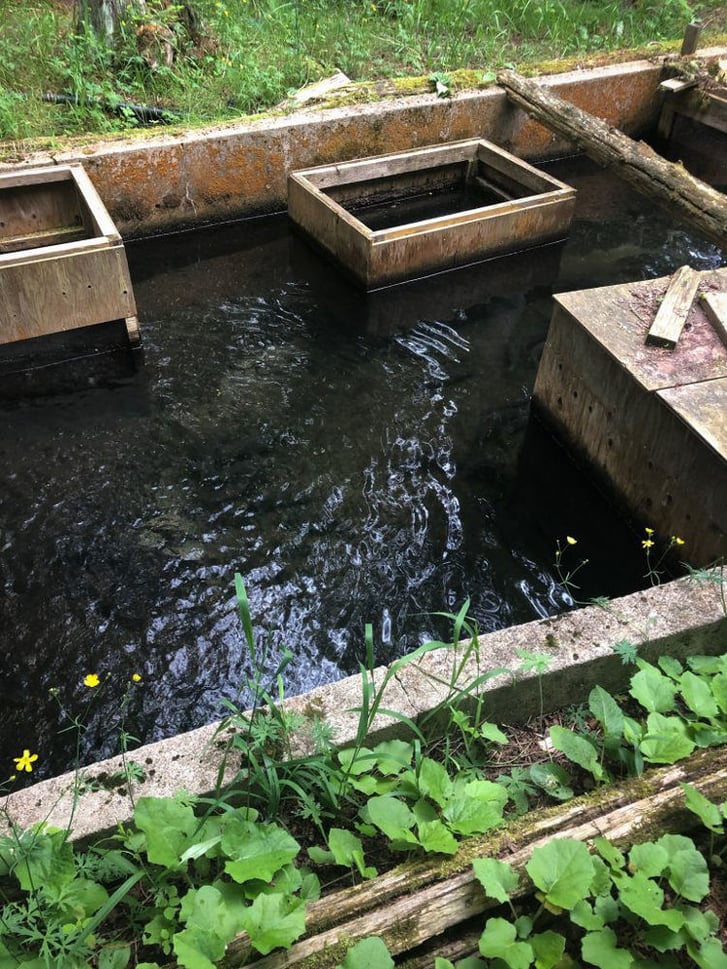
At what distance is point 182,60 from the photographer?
7352mm

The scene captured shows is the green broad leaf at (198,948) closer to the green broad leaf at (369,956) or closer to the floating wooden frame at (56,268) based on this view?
the green broad leaf at (369,956)

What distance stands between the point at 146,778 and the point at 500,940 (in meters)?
1.03

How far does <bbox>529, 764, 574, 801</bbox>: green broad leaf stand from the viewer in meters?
2.19

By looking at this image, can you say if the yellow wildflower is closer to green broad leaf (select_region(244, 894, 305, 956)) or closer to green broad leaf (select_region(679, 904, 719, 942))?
green broad leaf (select_region(244, 894, 305, 956))

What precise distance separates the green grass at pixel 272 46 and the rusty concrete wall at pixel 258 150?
0.45m

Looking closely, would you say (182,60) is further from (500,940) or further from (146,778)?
(500,940)

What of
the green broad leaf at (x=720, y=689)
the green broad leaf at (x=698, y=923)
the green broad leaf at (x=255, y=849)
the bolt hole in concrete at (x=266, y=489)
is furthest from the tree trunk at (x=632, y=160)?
the green broad leaf at (x=255, y=849)

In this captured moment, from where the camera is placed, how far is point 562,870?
1769mm

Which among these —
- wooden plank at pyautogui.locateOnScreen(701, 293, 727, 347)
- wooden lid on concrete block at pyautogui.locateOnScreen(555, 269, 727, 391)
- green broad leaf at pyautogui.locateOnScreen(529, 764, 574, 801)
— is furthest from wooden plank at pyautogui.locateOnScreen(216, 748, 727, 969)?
wooden plank at pyautogui.locateOnScreen(701, 293, 727, 347)

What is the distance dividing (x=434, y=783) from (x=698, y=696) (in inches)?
35.7

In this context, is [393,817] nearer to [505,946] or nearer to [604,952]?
[505,946]

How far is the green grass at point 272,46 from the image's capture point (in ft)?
21.8

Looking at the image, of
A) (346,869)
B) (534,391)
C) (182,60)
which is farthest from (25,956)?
(182,60)

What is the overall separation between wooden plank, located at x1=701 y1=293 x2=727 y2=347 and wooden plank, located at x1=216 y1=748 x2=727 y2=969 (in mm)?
2653
